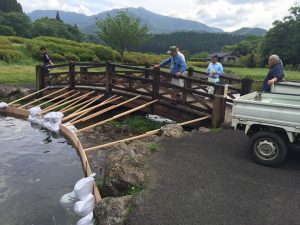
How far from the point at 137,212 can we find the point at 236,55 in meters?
99.1

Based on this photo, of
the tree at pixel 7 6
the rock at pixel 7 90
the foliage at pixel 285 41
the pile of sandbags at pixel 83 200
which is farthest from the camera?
the tree at pixel 7 6

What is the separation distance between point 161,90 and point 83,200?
25.3 feet

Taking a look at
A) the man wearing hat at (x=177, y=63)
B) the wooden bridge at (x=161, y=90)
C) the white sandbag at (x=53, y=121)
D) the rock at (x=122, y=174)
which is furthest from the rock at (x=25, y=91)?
the rock at (x=122, y=174)

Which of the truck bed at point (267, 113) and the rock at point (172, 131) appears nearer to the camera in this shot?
the truck bed at point (267, 113)

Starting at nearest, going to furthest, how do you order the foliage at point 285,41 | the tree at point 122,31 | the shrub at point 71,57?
the shrub at point 71,57, the tree at point 122,31, the foliage at point 285,41

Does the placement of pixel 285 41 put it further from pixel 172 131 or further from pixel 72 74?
pixel 172 131

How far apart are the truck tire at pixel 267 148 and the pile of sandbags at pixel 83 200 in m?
3.62

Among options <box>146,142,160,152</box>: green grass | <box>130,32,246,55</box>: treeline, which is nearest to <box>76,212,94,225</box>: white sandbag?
<box>146,142,160,152</box>: green grass

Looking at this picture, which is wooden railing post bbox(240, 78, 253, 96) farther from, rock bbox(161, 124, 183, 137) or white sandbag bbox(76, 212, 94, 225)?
white sandbag bbox(76, 212, 94, 225)

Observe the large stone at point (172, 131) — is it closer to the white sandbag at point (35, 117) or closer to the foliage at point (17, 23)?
the white sandbag at point (35, 117)

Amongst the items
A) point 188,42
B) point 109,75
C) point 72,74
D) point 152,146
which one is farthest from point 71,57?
point 188,42

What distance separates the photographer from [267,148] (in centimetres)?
720

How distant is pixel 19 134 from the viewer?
12156mm

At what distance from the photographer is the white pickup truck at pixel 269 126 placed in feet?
22.6
